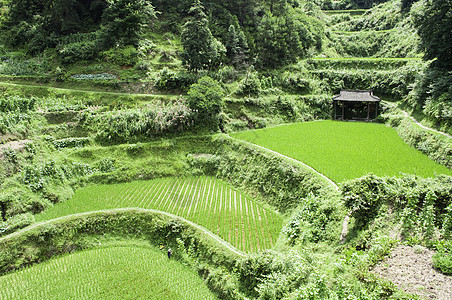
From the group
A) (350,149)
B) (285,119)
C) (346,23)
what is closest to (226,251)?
(350,149)

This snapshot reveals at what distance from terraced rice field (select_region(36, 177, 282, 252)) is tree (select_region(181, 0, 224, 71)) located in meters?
13.2

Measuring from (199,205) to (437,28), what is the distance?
71.4 feet

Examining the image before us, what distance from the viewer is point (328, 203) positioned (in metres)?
11.1

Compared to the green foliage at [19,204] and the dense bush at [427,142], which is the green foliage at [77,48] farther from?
the dense bush at [427,142]

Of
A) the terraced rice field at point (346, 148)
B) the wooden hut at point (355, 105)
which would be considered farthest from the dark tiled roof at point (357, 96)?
the terraced rice field at point (346, 148)

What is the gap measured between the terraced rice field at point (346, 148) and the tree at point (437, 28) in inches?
257

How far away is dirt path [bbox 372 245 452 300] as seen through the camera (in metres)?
6.45

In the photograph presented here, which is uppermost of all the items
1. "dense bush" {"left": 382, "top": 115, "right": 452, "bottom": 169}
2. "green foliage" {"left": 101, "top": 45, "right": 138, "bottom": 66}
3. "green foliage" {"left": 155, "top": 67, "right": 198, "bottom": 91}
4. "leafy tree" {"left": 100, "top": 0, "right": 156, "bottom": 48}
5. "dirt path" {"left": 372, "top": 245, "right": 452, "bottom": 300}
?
"leafy tree" {"left": 100, "top": 0, "right": 156, "bottom": 48}

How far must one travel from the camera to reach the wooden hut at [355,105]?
25625 millimetres

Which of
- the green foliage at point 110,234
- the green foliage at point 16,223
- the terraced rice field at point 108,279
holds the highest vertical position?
the green foliage at point 16,223

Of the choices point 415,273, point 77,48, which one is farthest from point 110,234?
point 77,48

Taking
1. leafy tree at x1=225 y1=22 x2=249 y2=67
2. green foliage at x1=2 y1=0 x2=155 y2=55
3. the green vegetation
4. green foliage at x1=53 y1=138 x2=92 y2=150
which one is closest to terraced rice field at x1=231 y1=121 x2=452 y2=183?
the green vegetation

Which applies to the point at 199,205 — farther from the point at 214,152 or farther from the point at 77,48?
the point at 77,48

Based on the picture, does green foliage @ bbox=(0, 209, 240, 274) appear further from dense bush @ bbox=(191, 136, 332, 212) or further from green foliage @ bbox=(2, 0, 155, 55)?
green foliage @ bbox=(2, 0, 155, 55)
